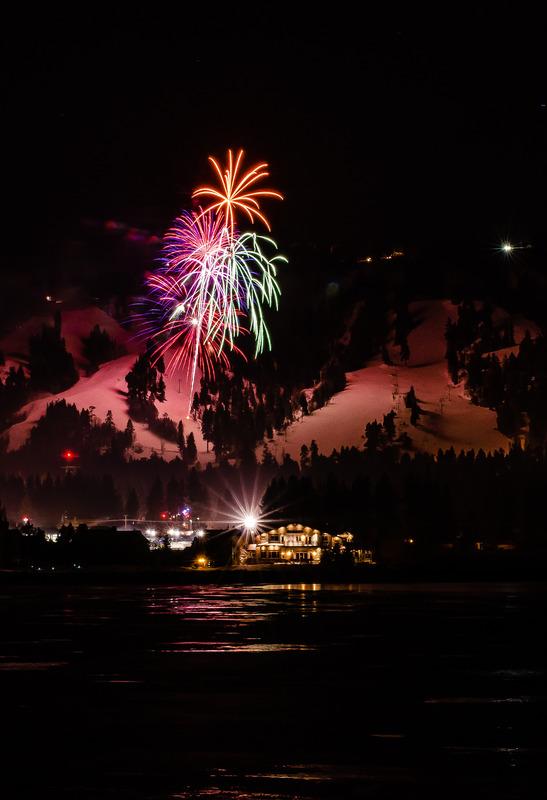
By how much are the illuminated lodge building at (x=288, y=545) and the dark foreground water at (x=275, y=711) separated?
119 meters

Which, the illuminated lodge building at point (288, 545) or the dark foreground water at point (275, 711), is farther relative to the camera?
the illuminated lodge building at point (288, 545)

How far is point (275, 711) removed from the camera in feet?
83.5

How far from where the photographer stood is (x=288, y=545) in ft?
557

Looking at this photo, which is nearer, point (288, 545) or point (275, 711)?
point (275, 711)

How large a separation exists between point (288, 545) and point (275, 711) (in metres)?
145

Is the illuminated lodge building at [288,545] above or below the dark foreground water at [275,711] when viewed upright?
above

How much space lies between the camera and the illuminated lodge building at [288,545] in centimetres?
16900

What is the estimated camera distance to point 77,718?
80.6 ft

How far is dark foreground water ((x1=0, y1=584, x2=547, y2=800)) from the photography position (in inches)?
730

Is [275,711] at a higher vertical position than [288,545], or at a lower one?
lower

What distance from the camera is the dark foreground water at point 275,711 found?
18.5m

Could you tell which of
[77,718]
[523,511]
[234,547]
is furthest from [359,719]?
[523,511]

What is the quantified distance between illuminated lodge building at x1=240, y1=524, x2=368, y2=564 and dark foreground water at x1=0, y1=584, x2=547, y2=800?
11895 centimetres

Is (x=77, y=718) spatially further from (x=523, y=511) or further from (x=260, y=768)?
(x=523, y=511)
